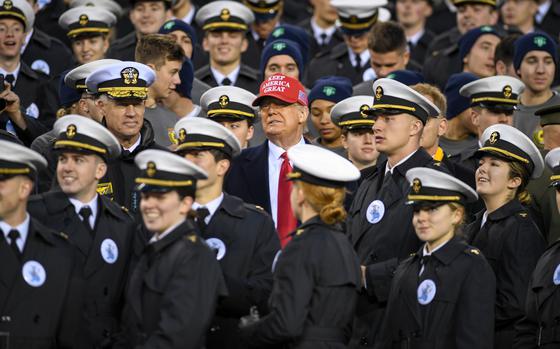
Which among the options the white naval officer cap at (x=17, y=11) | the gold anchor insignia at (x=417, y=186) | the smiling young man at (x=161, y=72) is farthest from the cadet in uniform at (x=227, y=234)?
the white naval officer cap at (x=17, y=11)

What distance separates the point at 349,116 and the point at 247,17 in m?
3.64

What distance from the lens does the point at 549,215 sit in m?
11.5

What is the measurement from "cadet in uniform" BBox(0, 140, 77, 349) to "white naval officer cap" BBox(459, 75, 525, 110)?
5.21 m

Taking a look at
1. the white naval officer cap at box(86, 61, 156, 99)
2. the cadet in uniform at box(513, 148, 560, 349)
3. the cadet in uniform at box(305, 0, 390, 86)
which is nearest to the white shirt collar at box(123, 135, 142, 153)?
the white naval officer cap at box(86, 61, 156, 99)

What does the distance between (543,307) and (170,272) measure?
2944mm

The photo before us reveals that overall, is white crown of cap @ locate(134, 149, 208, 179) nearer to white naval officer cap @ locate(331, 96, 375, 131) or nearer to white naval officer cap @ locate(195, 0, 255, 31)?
white naval officer cap @ locate(331, 96, 375, 131)

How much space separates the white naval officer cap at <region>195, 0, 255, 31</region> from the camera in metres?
14.9

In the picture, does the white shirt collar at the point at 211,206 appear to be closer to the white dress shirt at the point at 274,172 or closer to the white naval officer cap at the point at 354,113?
the white dress shirt at the point at 274,172

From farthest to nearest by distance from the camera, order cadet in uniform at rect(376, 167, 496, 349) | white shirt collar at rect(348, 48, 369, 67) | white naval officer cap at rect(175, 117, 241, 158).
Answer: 1. white shirt collar at rect(348, 48, 369, 67)
2. white naval officer cap at rect(175, 117, 241, 158)
3. cadet in uniform at rect(376, 167, 496, 349)

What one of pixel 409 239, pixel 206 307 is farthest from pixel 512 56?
pixel 206 307

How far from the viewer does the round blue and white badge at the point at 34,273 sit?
29.6 ft

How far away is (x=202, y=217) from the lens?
9.73 metres

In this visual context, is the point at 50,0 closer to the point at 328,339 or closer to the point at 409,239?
the point at 409,239

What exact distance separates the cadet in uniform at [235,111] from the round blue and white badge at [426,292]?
250cm
